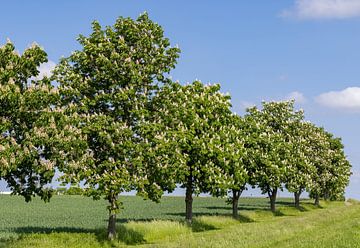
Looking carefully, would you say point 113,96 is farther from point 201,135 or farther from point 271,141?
point 271,141

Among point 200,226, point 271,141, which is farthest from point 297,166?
point 200,226

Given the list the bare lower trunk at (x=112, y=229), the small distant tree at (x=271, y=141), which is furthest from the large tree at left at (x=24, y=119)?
the small distant tree at (x=271, y=141)

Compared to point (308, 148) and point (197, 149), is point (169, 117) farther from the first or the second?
Answer: point (308, 148)

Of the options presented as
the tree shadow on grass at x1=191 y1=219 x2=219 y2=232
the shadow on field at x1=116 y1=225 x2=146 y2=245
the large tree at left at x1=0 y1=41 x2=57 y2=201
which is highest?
the large tree at left at x1=0 y1=41 x2=57 y2=201

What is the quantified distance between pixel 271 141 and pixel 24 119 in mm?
40532

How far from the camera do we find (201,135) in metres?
45.2

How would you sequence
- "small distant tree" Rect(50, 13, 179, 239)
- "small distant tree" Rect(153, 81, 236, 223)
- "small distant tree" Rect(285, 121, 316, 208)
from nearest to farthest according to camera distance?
"small distant tree" Rect(50, 13, 179, 239), "small distant tree" Rect(153, 81, 236, 223), "small distant tree" Rect(285, 121, 316, 208)

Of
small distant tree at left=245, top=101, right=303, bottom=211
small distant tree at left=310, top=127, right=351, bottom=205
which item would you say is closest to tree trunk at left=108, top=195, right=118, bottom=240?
small distant tree at left=245, top=101, right=303, bottom=211

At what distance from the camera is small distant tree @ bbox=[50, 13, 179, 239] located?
108ft

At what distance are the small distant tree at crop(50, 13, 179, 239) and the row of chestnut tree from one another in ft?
0.23

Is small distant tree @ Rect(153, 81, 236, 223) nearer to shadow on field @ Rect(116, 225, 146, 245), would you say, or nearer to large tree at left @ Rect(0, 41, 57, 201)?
shadow on field @ Rect(116, 225, 146, 245)

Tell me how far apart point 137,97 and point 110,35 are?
4739 millimetres

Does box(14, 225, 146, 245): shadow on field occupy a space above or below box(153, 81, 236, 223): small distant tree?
below

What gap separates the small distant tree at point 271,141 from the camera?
60.8 metres
